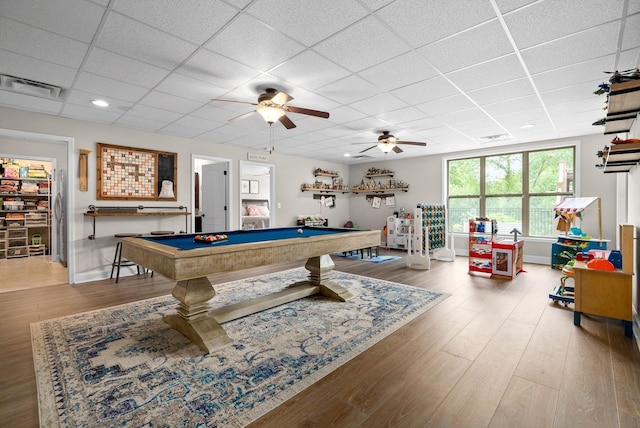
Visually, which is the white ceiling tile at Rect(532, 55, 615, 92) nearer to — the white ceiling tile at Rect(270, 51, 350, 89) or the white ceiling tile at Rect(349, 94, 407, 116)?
the white ceiling tile at Rect(349, 94, 407, 116)

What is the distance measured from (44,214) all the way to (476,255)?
9.93m

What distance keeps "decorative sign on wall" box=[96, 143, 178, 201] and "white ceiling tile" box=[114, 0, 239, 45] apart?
349 cm

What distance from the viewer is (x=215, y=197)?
21.7ft

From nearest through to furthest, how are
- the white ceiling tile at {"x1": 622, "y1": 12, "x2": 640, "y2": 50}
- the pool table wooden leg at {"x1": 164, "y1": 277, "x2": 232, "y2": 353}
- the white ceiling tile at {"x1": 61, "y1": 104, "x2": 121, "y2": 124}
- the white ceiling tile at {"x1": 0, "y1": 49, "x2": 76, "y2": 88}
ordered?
the white ceiling tile at {"x1": 622, "y1": 12, "x2": 640, "y2": 50} < the pool table wooden leg at {"x1": 164, "y1": 277, "x2": 232, "y2": 353} < the white ceiling tile at {"x1": 0, "y1": 49, "x2": 76, "y2": 88} < the white ceiling tile at {"x1": 61, "y1": 104, "x2": 121, "y2": 124}

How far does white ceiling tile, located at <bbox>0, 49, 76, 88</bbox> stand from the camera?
2.68m

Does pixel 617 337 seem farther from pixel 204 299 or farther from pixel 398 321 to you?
pixel 204 299

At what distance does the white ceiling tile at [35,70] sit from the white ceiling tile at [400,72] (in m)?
3.04

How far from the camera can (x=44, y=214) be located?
24.0 ft

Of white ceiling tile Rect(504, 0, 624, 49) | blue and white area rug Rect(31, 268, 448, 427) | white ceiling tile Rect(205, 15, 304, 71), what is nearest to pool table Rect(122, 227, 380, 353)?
blue and white area rug Rect(31, 268, 448, 427)

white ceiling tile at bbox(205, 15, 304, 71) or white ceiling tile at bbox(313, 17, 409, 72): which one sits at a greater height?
white ceiling tile at bbox(313, 17, 409, 72)

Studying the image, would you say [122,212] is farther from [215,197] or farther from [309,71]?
[309,71]

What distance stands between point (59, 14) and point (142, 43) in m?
0.52

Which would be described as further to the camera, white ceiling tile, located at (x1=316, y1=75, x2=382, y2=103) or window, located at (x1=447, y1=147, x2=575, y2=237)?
window, located at (x1=447, y1=147, x2=575, y2=237)

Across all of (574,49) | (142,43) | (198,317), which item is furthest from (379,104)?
(198,317)
